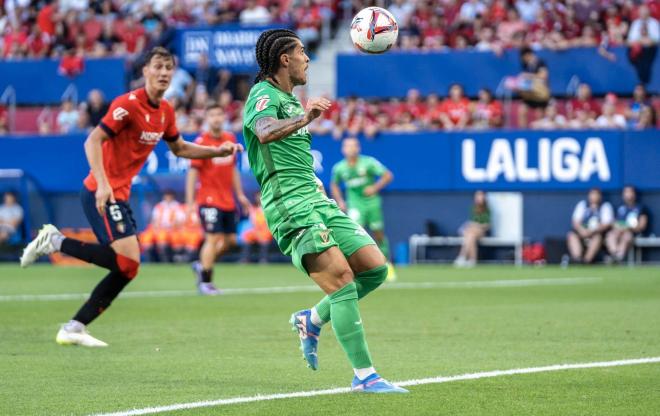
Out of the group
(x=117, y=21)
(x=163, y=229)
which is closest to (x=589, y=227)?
(x=163, y=229)

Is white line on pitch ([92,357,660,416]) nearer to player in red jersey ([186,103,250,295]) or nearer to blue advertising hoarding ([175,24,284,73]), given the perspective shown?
player in red jersey ([186,103,250,295])

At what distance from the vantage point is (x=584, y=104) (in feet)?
86.0

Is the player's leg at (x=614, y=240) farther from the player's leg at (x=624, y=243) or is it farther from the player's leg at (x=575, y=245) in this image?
the player's leg at (x=575, y=245)

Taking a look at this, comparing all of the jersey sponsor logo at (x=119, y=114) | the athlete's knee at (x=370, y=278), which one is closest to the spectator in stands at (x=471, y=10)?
the jersey sponsor logo at (x=119, y=114)

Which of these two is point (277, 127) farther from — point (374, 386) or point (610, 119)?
point (610, 119)

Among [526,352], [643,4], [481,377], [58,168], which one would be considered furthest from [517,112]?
[481,377]

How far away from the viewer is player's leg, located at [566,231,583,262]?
25750 mm

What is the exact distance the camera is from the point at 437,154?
27000mm

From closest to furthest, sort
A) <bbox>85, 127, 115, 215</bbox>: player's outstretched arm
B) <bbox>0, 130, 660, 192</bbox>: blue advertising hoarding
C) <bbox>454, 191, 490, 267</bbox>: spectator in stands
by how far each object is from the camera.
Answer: <bbox>85, 127, 115, 215</bbox>: player's outstretched arm
<bbox>0, 130, 660, 192</bbox>: blue advertising hoarding
<bbox>454, 191, 490, 267</bbox>: spectator in stands

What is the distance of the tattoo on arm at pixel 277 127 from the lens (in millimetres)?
7438

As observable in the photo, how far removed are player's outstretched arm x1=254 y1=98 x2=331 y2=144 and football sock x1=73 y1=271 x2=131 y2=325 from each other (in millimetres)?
3583

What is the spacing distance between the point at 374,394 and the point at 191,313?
22.4ft

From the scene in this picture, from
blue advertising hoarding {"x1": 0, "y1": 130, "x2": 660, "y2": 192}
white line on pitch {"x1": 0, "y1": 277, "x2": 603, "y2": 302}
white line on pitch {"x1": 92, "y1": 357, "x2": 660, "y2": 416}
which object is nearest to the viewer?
white line on pitch {"x1": 92, "y1": 357, "x2": 660, "y2": 416}

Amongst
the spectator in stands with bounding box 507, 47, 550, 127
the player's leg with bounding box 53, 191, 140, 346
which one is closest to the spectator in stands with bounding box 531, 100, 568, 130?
the spectator in stands with bounding box 507, 47, 550, 127
